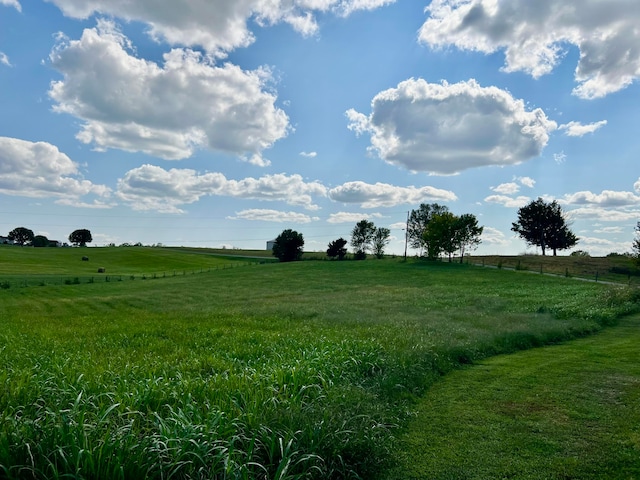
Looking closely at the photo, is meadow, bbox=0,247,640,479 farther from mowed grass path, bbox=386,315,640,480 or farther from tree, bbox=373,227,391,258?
tree, bbox=373,227,391,258

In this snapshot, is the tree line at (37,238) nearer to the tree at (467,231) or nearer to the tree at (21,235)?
the tree at (21,235)

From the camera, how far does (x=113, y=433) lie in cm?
409

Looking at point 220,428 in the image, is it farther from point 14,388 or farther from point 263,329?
point 263,329

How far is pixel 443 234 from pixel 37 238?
113 meters

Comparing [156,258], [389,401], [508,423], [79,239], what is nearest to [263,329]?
[389,401]

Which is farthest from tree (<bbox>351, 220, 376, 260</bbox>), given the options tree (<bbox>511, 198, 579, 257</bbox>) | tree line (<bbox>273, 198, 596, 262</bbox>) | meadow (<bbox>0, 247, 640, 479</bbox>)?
meadow (<bbox>0, 247, 640, 479</bbox>)

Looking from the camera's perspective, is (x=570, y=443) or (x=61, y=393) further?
(x=61, y=393)

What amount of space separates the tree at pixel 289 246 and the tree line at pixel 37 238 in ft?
253

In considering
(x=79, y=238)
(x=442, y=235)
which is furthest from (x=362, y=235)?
(x=79, y=238)

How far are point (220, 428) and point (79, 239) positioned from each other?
143 m

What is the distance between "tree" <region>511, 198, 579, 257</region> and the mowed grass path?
76.4m

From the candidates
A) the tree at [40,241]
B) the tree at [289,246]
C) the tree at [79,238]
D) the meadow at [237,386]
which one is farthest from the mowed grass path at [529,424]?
the tree at [79,238]

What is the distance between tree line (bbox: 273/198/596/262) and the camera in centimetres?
6012

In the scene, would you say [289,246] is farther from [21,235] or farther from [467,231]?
[21,235]
